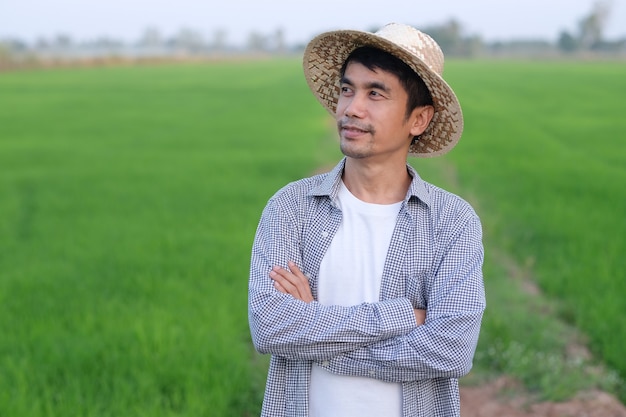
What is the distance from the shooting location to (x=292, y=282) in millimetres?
1932

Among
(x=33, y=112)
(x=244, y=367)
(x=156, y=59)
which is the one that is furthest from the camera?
(x=156, y=59)

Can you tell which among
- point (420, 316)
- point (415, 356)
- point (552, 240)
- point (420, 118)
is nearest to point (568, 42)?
point (552, 240)

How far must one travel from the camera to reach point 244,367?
3.83 metres

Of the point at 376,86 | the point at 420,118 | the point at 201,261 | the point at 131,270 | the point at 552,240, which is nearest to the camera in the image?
the point at 376,86

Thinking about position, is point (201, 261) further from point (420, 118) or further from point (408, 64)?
point (408, 64)

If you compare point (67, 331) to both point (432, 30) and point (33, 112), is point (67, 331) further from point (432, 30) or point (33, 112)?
point (432, 30)

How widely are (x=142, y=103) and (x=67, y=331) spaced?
20.0 m

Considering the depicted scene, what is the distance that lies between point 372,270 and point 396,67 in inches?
18.7

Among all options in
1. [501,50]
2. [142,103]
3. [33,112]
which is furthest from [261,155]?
[501,50]

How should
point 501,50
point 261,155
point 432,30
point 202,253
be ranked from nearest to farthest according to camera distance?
point 202,253, point 261,155, point 432,30, point 501,50

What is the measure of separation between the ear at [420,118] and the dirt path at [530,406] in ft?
6.12

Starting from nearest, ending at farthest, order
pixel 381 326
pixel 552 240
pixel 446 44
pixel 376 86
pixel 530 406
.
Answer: pixel 381 326, pixel 376 86, pixel 530 406, pixel 552 240, pixel 446 44

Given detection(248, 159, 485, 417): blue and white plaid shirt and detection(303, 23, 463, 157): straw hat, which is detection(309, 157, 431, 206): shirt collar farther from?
detection(303, 23, 463, 157): straw hat

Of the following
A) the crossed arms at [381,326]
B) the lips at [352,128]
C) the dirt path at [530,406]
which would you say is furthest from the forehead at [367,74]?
the dirt path at [530,406]
